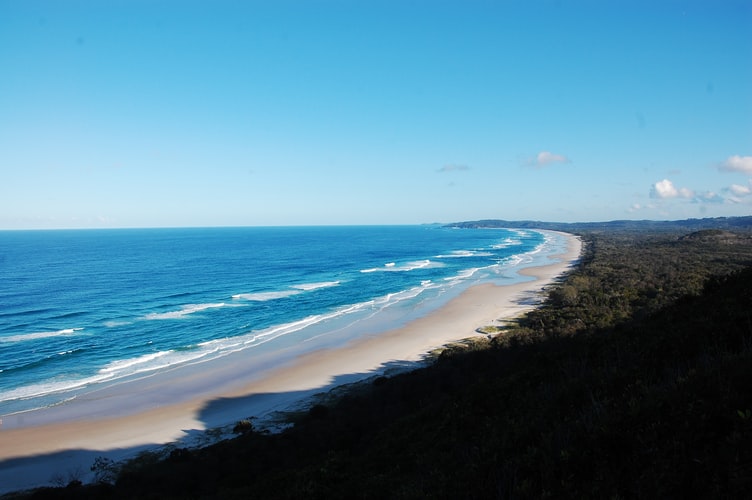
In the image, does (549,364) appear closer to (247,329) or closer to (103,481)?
(103,481)

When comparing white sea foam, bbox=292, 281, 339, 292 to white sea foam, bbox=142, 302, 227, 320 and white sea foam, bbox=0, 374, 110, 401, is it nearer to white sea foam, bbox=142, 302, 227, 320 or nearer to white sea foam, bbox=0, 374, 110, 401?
white sea foam, bbox=142, 302, 227, 320

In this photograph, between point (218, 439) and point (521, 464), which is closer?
point (521, 464)

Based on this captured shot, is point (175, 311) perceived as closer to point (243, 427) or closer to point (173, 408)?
point (173, 408)

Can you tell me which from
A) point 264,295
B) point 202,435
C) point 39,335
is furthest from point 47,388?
point 264,295

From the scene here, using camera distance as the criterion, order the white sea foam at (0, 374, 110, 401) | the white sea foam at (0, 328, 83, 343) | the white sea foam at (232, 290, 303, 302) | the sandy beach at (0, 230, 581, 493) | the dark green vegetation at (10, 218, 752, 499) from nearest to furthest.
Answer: the dark green vegetation at (10, 218, 752, 499)
the sandy beach at (0, 230, 581, 493)
the white sea foam at (0, 374, 110, 401)
the white sea foam at (0, 328, 83, 343)
the white sea foam at (232, 290, 303, 302)

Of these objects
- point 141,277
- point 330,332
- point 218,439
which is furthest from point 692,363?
point 141,277

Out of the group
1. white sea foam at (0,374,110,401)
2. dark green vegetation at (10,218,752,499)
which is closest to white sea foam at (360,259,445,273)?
white sea foam at (0,374,110,401)
